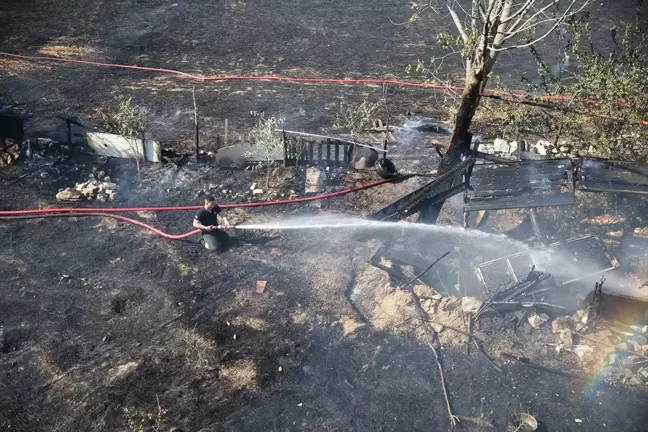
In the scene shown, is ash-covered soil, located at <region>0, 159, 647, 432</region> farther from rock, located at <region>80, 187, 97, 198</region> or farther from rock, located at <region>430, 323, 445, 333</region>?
rock, located at <region>80, 187, 97, 198</region>

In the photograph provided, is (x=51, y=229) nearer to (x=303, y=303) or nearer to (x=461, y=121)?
(x=303, y=303)

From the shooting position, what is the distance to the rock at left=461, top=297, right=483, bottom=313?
8641mm

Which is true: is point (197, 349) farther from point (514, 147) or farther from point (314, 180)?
point (514, 147)

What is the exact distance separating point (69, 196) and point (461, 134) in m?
7.93

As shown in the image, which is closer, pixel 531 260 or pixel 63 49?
pixel 531 260

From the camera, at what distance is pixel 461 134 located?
9.52 metres

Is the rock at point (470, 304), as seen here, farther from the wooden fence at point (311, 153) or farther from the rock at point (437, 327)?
the wooden fence at point (311, 153)

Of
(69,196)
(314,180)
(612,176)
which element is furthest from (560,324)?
(69,196)

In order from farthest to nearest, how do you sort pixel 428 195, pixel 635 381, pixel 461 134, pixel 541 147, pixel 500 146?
pixel 500 146 < pixel 541 147 < pixel 461 134 < pixel 428 195 < pixel 635 381

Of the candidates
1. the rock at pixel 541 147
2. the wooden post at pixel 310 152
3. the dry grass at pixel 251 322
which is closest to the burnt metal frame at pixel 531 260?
the rock at pixel 541 147

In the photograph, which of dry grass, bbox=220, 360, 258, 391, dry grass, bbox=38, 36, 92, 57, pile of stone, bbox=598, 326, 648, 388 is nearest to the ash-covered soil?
dry grass, bbox=220, 360, 258, 391

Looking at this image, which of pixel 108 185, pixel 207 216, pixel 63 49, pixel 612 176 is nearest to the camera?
pixel 612 176

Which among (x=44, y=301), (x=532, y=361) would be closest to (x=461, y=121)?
(x=532, y=361)

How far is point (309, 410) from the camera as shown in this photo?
7.40 meters
